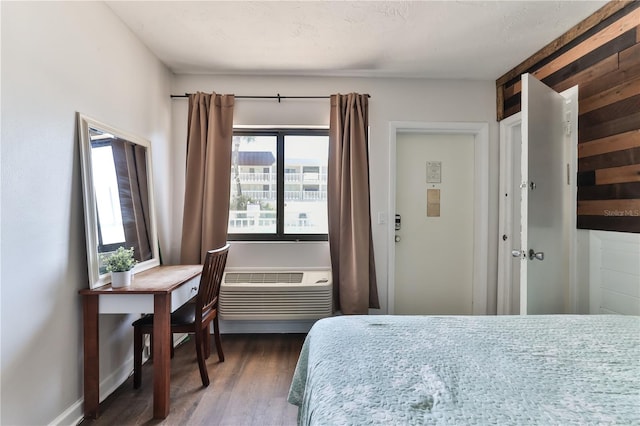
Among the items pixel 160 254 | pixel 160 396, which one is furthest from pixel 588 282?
pixel 160 254

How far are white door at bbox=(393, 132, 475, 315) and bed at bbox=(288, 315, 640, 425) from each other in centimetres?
154

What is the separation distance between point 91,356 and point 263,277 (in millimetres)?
1310

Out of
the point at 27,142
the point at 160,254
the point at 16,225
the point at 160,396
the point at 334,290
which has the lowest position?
the point at 160,396

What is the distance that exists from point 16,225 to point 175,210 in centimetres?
144

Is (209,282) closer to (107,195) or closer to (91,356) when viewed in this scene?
(91,356)

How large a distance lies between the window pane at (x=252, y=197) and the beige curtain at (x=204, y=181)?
0.19 metres

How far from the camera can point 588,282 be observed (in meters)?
1.95

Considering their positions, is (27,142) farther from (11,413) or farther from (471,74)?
(471,74)

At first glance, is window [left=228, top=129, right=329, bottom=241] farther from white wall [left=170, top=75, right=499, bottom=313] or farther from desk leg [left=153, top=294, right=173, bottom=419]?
desk leg [left=153, top=294, right=173, bottom=419]

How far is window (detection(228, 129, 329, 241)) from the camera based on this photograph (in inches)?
111

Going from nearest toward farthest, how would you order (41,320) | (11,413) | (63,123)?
(11,413), (41,320), (63,123)

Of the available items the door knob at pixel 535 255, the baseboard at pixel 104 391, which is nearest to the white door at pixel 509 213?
the door knob at pixel 535 255

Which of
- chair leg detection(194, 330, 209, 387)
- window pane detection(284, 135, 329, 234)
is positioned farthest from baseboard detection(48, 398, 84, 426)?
window pane detection(284, 135, 329, 234)

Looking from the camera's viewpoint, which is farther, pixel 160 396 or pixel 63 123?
pixel 160 396
